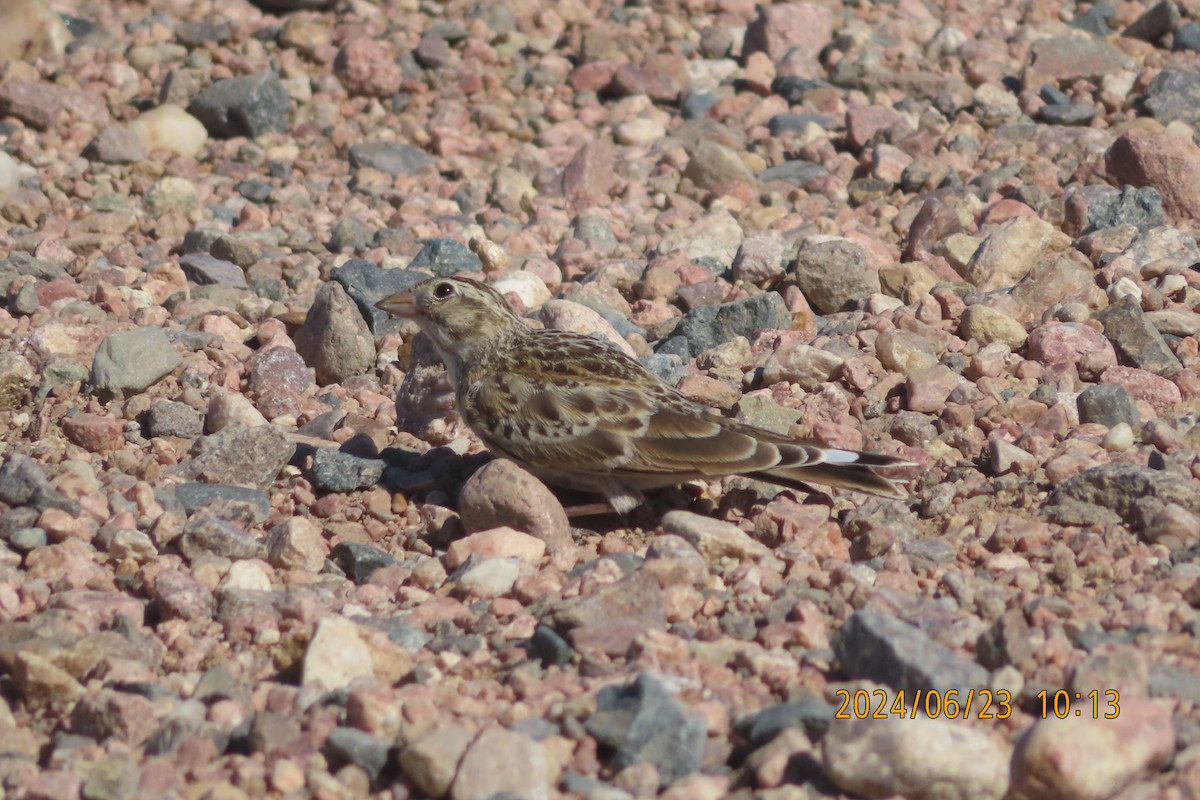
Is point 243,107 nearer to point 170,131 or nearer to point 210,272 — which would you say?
point 170,131

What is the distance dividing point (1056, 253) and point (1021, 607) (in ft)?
13.7

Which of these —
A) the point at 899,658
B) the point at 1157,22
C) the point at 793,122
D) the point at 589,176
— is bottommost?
the point at 589,176

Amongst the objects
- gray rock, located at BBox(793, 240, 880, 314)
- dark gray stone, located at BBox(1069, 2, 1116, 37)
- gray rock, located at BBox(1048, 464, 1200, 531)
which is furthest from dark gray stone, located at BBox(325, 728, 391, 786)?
dark gray stone, located at BBox(1069, 2, 1116, 37)

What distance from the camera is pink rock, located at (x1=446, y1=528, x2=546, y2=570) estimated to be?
590 centimetres

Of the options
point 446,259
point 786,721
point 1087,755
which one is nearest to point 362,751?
point 786,721

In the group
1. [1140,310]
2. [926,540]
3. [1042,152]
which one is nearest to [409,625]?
[926,540]

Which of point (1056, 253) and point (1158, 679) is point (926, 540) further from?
point (1056, 253)

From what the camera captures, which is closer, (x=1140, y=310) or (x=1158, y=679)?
(x=1158, y=679)

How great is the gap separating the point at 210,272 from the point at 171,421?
210 centimetres

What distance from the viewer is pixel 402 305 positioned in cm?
729

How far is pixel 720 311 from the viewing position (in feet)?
27.3

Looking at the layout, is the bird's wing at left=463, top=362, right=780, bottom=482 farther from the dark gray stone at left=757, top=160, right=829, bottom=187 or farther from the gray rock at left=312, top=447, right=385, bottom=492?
the dark gray stone at left=757, top=160, right=829, bottom=187

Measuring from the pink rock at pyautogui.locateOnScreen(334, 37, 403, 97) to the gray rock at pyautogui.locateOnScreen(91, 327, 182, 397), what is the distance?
4620 millimetres

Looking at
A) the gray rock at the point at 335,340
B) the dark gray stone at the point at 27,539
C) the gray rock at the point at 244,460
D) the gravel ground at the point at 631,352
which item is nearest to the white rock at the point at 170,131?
the gravel ground at the point at 631,352
